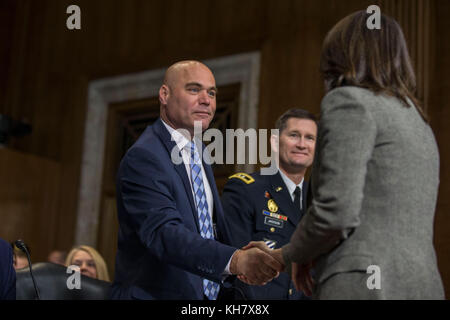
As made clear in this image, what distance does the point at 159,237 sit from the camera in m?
2.23

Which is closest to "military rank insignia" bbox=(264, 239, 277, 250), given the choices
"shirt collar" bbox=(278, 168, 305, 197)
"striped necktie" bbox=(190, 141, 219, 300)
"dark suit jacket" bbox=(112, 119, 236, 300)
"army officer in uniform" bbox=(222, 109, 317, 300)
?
"army officer in uniform" bbox=(222, 109, 317, 300)

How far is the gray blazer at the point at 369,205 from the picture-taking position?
1.64 meters

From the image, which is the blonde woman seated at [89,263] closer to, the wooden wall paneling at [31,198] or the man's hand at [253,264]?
the wooden wall paneling at [31,198]

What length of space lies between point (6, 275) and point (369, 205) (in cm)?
181

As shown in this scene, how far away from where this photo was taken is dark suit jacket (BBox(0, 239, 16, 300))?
→ 287 centimetres

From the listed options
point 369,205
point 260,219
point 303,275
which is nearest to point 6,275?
point 260,219

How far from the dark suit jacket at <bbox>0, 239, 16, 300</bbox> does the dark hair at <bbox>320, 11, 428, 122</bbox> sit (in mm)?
1727

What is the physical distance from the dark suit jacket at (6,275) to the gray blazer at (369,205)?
1608 millimetres

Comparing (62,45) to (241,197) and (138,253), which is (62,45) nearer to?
(241,197)

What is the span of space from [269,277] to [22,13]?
6479mm

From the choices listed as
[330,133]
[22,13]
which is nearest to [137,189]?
[330,133]

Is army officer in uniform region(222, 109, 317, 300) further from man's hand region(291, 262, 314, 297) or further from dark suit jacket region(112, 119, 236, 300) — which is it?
man's hand region(291, 262, 314, 297)

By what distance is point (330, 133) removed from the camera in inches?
67.3
